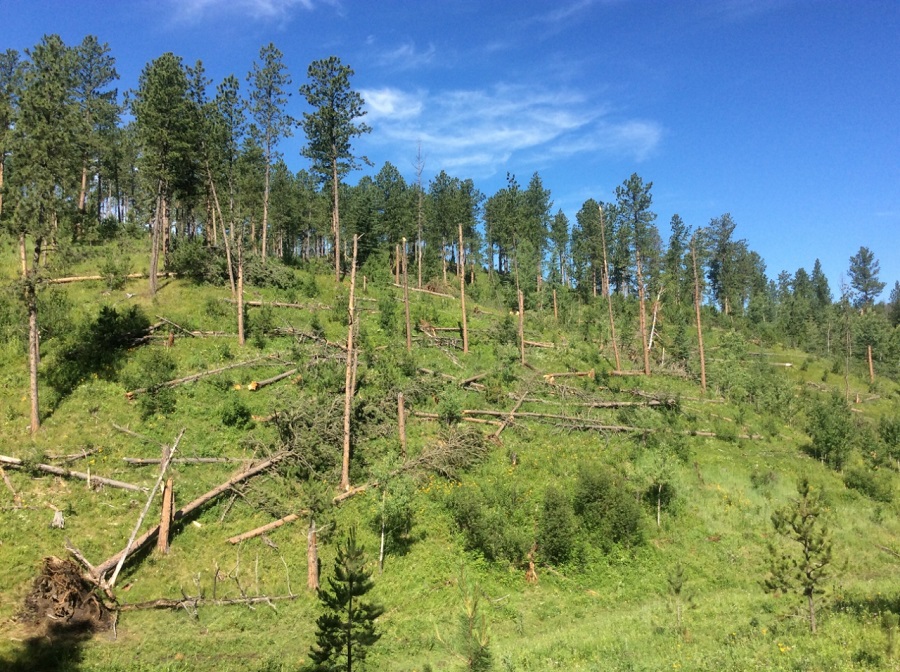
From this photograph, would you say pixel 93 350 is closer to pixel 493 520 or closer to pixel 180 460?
pixel 180 460

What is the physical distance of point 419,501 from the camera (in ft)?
58.4

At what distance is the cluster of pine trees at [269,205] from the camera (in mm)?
17984

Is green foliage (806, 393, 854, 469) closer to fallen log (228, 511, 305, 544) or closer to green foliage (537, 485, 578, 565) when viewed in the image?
green foliage (537, 485, 578, 565)

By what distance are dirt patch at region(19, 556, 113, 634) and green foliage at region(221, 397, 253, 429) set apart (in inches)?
315

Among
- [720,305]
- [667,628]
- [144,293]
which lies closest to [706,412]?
[667,628]

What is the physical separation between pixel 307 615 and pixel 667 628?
945 centimetres

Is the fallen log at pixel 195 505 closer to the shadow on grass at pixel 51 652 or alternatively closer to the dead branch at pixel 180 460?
the dead branch at pixel 180 460

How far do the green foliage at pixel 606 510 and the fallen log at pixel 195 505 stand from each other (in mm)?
11625

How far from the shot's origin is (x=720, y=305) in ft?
254

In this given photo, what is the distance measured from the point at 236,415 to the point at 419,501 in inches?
338

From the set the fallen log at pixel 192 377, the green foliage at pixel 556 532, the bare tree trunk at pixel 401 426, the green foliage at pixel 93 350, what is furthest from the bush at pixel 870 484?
the green foliage at pixel 93 350

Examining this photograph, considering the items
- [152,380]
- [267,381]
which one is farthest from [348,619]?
[152,380]

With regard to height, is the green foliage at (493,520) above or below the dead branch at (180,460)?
below

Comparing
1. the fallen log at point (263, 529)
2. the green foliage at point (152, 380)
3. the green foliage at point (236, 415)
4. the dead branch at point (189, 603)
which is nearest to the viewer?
the dead branch at point (189, 603)
